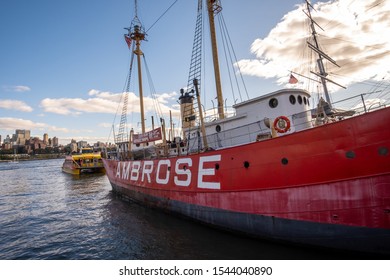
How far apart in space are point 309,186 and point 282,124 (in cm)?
230

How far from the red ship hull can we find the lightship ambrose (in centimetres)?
2

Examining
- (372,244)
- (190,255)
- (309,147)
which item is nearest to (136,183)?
(190,255)

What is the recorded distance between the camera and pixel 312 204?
6.83 metres

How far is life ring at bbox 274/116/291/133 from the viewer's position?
26.1ft

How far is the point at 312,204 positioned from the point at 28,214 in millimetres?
17156

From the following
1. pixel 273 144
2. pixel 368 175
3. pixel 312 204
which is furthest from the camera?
pixel 273 144

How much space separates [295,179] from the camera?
714 centimetres

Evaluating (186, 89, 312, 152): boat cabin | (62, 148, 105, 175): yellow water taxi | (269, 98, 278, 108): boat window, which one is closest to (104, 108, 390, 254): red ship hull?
(186, 89, 312, 152): boat cabin

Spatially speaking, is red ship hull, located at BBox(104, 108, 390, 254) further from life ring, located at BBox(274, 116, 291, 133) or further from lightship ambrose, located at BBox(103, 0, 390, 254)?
life ring, located at BBox(274, 116, 291, 133)

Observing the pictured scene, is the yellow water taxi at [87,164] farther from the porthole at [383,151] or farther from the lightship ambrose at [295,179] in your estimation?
the porthole at [383,151]

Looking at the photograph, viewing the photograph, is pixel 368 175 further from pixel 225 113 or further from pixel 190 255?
pixel 225 113

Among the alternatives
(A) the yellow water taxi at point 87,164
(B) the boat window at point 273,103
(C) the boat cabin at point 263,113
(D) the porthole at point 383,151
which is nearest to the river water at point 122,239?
(D) the porthole at point 383,151

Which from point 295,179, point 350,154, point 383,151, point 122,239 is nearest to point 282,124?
point 295,179

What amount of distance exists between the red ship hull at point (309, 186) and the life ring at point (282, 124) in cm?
69
